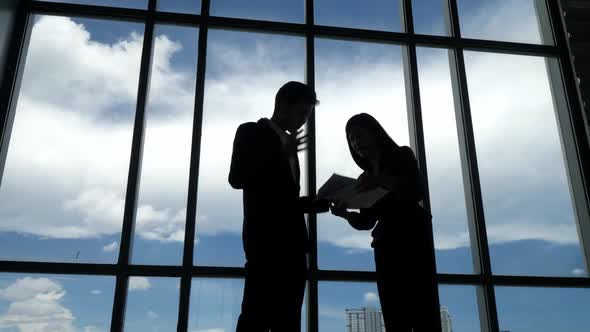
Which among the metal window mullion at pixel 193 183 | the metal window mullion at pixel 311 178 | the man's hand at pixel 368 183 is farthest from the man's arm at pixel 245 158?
the metal window mullion at pixel 193 183

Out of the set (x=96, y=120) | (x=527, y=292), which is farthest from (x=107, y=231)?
(x=527, y=292)

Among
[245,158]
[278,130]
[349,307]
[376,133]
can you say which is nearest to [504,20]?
[376,133]

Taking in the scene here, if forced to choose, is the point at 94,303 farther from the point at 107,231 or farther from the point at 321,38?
the point at 321,38

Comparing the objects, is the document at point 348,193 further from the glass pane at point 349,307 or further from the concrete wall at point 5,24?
the concrete wall at point 5,24

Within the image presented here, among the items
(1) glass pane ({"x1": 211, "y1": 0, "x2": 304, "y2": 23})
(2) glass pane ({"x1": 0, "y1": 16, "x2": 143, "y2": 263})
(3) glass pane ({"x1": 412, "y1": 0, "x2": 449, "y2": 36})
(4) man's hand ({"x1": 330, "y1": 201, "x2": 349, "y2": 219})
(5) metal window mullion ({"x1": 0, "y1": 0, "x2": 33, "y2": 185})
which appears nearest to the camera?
(4) man's hand ({"x1": 330, "y1": 201, "x2": 349, "y2": 219})

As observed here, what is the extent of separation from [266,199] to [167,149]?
3.96 feet

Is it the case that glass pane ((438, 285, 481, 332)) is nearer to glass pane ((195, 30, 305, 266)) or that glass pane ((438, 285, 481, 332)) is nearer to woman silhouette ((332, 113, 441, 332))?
woman silhouette ((332, 113, 441, 332))

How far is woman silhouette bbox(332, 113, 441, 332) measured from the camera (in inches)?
63.8

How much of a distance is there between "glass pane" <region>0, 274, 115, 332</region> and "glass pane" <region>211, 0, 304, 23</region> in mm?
1643

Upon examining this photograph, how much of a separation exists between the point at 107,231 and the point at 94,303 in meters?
0.34

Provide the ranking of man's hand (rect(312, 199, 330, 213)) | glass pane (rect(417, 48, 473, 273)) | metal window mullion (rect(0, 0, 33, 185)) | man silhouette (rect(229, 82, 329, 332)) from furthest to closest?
glass pane (rect(417, 48, 473, 273))
metal window mullion (rect(0, 0, 33, 185))
man's hand (rect(312, 199, 330, 213))
man silhouette (rect(229, 82, 329, 332))

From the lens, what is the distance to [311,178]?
2561 millimetres

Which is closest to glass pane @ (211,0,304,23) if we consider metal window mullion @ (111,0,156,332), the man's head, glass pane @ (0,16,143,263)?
metal window mullion @ (111,0,156,332)

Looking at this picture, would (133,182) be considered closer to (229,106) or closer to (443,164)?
(229,106)
